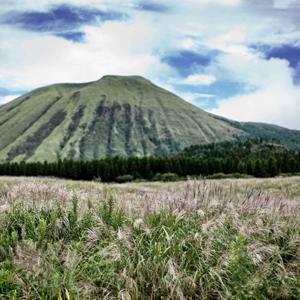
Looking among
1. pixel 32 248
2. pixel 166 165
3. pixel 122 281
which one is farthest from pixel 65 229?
pixel 166 165

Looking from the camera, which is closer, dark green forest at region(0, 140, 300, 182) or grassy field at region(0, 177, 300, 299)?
grassy field at region(0, 177, 300, 299)

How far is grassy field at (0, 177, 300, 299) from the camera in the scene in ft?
20.5

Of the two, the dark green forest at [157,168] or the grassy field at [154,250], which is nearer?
the grassy field at [154,250]

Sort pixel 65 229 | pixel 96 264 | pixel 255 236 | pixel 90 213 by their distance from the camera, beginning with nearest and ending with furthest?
pixel 96 264
pixel 255 236
pixel 65 229
pixel 90 213

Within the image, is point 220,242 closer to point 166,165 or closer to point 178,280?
point 178,280

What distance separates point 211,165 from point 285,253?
400 feet

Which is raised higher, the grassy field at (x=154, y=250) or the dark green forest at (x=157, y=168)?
the grassy field at (x=154, y=250)

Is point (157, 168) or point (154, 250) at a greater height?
point (154, 250)

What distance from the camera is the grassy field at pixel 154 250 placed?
246 inches

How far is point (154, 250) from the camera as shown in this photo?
22.2ft

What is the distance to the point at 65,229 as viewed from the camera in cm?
849

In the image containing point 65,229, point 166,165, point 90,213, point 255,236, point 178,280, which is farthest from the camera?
point 166,165

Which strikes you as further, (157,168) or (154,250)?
(157,168)

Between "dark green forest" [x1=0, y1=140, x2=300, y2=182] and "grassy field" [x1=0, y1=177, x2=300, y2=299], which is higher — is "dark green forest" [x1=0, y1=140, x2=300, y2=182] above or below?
below
